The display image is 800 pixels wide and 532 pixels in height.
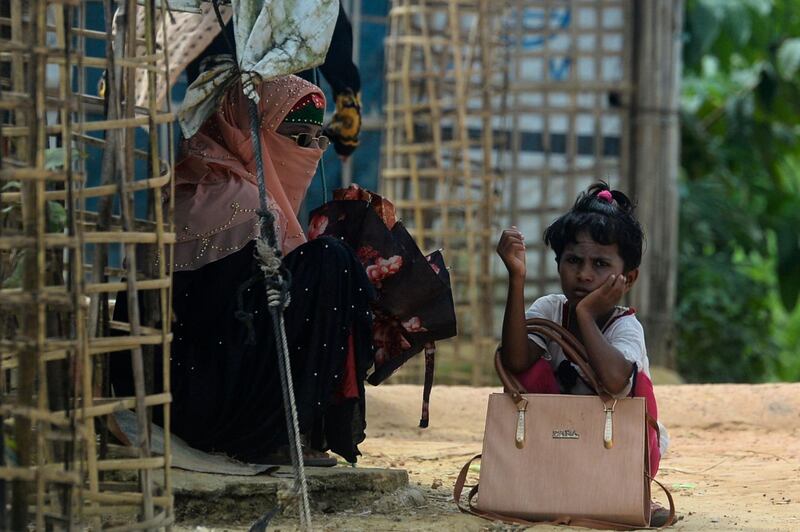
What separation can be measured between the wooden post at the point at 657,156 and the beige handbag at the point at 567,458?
629 cm

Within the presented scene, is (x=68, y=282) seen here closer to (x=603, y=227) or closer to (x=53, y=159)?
(x=53, y=159)

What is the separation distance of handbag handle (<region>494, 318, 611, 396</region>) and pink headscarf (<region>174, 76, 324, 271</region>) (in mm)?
861

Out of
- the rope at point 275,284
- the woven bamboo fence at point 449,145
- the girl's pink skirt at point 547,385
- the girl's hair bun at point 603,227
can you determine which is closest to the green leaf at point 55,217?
the rope at point 275,284

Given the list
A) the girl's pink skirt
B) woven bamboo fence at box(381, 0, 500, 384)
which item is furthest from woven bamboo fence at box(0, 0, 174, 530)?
woven bamboo fence at box(381, 0, 500, 384)

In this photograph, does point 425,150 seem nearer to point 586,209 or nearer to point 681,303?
point 681,303

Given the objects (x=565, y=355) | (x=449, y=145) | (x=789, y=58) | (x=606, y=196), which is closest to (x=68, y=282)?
(x=565, y=355)

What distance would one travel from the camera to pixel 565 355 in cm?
391

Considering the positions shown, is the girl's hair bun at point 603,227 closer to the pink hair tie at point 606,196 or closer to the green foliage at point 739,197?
the pink hair tie at point 606,196

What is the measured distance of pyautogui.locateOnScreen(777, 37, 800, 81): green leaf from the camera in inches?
445

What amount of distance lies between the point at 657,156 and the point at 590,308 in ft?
20.9

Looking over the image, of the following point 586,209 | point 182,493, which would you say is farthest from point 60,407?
point 586,209

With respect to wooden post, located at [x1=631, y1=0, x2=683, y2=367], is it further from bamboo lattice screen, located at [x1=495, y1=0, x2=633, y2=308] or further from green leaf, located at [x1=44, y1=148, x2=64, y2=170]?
green leaf, located at [x1=44, y1=148, x2=64, y2=170]

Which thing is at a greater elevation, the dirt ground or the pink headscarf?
the pink headscarf

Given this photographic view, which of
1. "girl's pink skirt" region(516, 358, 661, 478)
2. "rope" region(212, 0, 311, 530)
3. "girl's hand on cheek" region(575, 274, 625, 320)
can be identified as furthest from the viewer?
"girl's pink skirt" region(516, 358, 661, 478)
